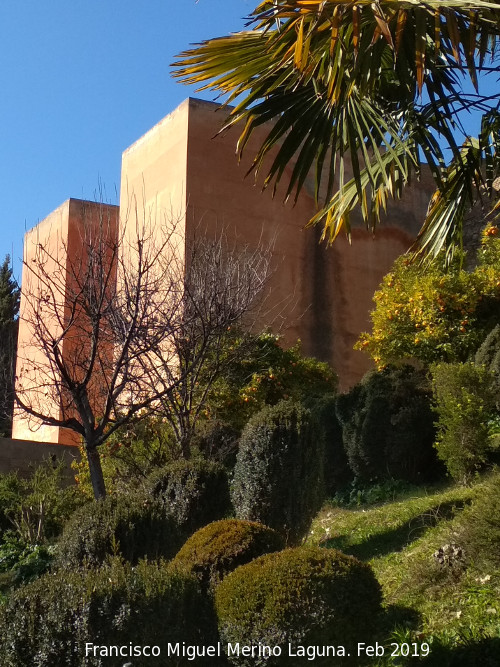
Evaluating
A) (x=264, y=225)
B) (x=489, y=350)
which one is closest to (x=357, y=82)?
(x=489, y=350)

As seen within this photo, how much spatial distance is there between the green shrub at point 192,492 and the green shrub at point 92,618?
3.19 metres

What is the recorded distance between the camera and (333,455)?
11594 millimetres

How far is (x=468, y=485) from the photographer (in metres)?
9.09

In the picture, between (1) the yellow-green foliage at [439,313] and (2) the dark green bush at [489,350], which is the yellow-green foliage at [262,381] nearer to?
(1) the yellow-green foliage at [439,313]

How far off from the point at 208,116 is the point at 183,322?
6.74 meters

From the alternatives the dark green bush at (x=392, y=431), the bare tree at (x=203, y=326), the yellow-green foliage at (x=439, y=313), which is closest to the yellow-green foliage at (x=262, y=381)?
the bare tree at (x=203, y=326)

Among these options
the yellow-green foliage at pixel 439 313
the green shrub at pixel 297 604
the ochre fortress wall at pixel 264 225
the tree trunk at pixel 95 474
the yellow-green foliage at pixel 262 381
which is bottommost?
the green shrub at pixel 297 604

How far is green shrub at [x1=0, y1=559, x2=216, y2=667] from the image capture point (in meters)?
4.28

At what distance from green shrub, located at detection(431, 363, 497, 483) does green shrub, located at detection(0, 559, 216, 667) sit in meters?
5.32

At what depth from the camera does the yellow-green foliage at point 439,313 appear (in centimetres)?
1262

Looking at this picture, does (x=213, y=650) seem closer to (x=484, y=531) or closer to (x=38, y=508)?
(x=484, y=531)

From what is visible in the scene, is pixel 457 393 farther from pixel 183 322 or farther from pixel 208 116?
pixel 208 116

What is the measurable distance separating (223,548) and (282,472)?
7.80ft

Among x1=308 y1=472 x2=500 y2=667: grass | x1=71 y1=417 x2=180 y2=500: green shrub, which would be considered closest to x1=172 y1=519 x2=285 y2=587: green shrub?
x1=308 y1=472 x2=500 y2=667: grass
